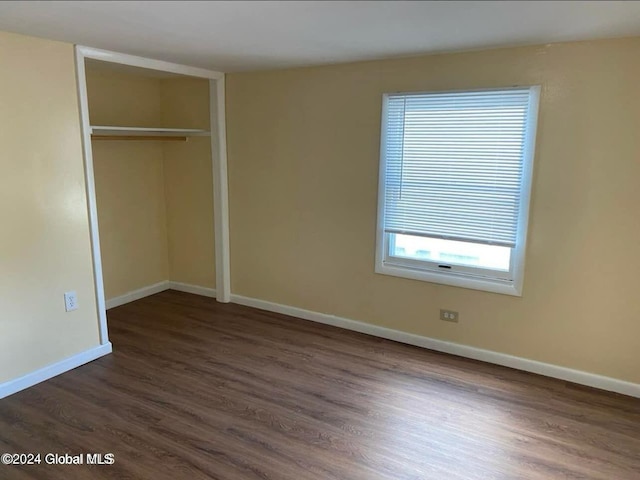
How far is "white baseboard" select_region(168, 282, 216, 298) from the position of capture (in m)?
4.89

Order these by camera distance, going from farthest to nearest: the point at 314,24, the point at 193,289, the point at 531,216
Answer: the point at 193,289 → the point at 531,216 → the point at 314,24

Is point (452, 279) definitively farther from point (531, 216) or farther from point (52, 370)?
point (52, 370)

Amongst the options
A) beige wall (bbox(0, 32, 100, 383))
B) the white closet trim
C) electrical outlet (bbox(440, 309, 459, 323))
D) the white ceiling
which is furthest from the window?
beige wall (bbox(0, 32, 100, 383))

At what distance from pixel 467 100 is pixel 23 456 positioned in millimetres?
3499

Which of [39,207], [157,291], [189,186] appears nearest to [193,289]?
[157,291]

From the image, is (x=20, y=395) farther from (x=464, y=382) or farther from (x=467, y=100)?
(x=467, y=100)

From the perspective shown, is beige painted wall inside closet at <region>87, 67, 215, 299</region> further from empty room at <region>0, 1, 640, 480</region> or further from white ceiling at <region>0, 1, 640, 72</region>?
white ceiling at <region>0, 1, 640, 72</region>

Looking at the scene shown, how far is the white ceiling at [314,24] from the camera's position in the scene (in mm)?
2107

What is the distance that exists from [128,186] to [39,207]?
162cm

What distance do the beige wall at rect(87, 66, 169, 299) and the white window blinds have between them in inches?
103

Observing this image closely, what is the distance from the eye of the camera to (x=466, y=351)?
353 cm

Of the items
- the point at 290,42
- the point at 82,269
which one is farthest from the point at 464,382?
the point at 82,269

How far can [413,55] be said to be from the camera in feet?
10.9

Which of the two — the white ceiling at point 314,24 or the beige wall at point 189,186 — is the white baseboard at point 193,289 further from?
the white ceiling at point 314,24
